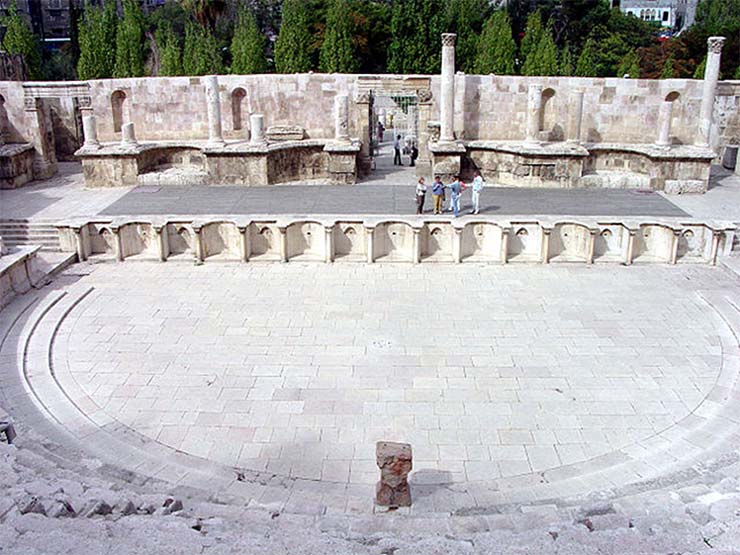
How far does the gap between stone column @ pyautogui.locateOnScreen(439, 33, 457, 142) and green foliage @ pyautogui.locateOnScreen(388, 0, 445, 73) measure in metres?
21.5

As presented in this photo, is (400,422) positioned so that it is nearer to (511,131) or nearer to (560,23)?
(511,131)

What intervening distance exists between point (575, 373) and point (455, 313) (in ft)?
9.05

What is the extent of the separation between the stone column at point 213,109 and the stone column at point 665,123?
13389mm

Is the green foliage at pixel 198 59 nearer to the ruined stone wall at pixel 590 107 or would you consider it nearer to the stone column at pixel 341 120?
the stone column at pixel 341 120

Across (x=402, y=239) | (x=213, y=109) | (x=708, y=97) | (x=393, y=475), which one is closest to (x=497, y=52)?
(x=708, y=97)

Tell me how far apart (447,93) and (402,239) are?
8.07 meters

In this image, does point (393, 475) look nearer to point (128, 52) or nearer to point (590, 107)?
point (590, 107)

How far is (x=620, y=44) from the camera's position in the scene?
4928cm

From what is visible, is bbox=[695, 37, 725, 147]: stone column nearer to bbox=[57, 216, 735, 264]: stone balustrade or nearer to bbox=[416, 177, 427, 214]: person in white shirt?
bbox=[57, 216, 735, 264]: stone balustrade

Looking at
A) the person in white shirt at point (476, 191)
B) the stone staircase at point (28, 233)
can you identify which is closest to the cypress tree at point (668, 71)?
the person in white shirt at point (476, 191)

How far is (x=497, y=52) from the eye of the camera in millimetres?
38562

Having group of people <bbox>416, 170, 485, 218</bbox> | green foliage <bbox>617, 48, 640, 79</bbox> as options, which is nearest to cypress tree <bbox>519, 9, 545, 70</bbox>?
green foliage <bbox>617, 48, 640, 79</bbox>

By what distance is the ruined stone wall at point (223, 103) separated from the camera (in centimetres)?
2398

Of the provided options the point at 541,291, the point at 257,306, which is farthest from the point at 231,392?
the point at 541,291
